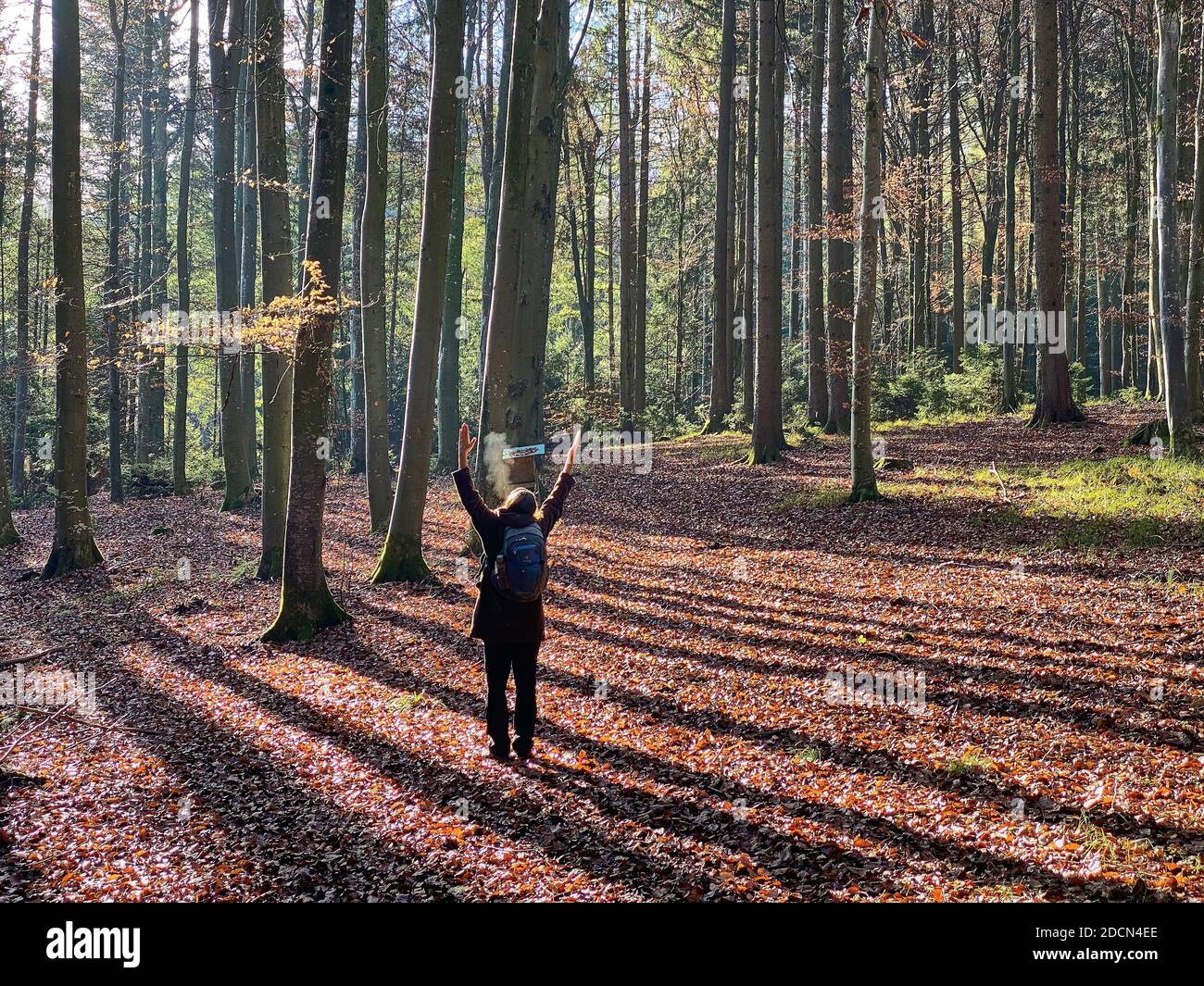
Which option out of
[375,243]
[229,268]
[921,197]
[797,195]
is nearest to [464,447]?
[375,243]

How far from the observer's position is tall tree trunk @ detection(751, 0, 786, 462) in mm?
16344

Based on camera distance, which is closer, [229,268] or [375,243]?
[375,243]

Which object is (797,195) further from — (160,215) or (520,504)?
(520,504)

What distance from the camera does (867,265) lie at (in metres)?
12.0

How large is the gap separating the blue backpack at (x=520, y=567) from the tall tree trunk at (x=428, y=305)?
5.86 metres

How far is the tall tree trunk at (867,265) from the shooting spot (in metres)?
11.4

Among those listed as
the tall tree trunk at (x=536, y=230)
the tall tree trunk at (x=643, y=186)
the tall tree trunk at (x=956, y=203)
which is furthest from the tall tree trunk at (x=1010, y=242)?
the tall tree trunk at (x=536, y=230)

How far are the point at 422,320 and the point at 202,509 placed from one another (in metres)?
11.8

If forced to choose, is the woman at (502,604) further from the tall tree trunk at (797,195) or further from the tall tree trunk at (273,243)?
the tall tree trunk at (797,195)

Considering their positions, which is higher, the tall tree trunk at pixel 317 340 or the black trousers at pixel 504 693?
the tall tree trunk at pixel 317 340

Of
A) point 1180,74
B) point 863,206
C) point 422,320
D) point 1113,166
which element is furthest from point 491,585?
point 1113,166

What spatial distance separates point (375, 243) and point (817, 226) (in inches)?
358

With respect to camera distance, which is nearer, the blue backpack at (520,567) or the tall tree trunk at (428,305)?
the blue backpack at (520,567)
